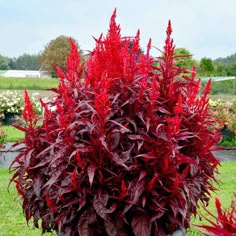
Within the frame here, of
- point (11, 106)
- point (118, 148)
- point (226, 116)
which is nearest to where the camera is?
point (118, 148)

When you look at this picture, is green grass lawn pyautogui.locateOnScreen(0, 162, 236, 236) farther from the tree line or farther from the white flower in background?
the tree line

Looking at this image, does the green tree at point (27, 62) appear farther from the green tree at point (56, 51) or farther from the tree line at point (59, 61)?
the green tree at point (56, 51)

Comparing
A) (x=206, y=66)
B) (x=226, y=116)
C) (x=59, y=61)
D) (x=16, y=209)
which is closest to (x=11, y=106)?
(x=226, y=116)

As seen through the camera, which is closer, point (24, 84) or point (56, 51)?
point (24, 84)

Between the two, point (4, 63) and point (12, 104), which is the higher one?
point (12, 104)

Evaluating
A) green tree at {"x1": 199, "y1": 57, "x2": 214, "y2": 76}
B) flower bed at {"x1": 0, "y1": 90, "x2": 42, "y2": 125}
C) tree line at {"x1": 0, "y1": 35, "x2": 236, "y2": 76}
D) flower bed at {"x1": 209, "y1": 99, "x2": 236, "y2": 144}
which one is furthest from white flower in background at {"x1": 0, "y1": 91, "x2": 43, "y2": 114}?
green tree at {"x1": 199, "y1": 57, "x2": 214, "y2": 76}

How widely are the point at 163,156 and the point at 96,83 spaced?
51cm

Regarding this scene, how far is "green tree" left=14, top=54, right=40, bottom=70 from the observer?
42.6 metres

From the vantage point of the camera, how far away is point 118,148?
226cm

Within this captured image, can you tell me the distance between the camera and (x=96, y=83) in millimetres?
2359

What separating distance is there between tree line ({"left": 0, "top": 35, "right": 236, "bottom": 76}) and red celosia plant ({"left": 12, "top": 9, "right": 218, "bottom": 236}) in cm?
1952

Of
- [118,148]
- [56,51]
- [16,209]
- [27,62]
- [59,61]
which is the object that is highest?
[118,148]

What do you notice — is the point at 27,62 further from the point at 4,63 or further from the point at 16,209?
the point at 16,209

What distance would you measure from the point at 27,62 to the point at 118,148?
4279 centimetres
